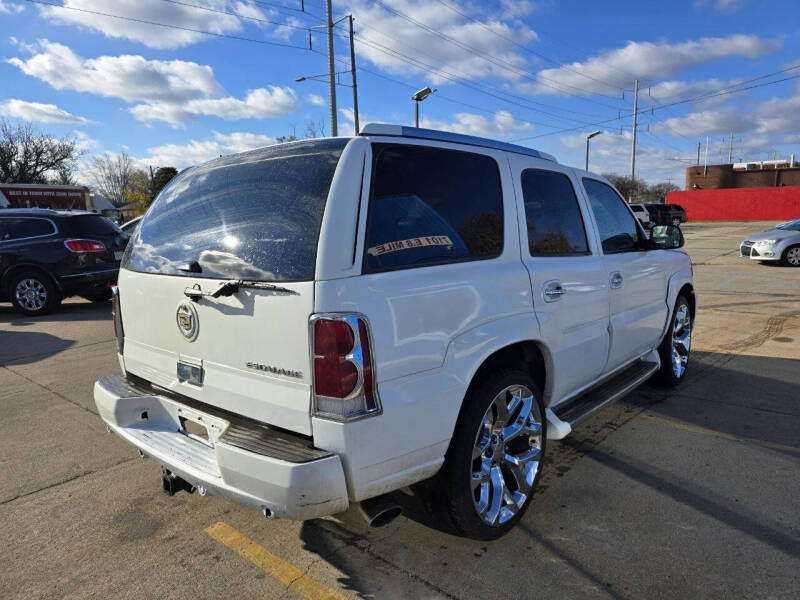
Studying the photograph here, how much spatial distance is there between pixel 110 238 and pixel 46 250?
0.99 metres

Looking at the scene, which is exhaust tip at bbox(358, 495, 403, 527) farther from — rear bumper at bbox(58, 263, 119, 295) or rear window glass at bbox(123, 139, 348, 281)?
rear bumper at bbox(58, 263, 119, 295)

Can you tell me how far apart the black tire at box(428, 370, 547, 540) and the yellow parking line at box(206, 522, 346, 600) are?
0.60 meters

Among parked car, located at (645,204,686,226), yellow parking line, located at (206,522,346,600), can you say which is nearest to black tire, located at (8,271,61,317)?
yellow parking line, located at (206,522,346,600)

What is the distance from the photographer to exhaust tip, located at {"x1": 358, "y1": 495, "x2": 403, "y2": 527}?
2.15 metres

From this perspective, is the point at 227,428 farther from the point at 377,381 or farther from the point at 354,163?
the point at 354,163

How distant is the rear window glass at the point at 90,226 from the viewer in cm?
935

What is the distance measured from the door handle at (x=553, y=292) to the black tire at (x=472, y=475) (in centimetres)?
47

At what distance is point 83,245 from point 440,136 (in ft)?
28.2

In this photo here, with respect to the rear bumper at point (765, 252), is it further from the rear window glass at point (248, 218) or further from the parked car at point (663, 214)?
the parked car at point (663, 214)

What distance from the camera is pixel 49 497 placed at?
3.22 m

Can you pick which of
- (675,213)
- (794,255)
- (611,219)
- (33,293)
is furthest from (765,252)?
(675,213)

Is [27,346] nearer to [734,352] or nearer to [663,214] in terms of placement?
[734,352]

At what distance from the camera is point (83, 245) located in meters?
9.20

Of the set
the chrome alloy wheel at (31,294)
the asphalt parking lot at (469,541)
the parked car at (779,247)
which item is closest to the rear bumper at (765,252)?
the parked car at (779,247)
